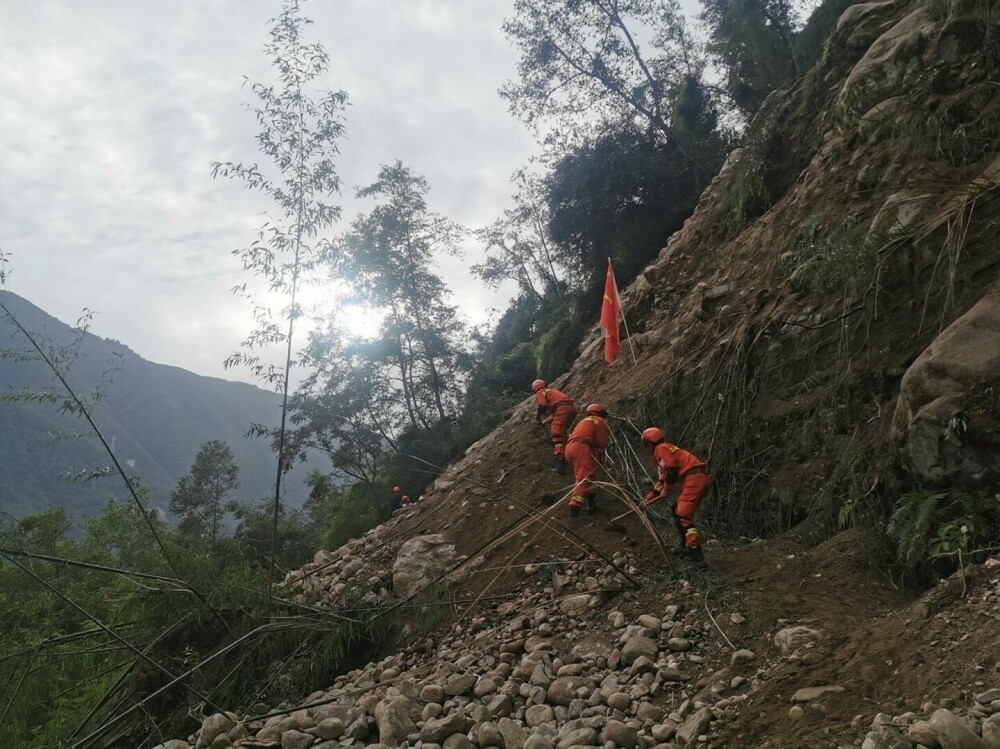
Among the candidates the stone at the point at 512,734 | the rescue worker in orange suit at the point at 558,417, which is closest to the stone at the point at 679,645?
the stone at the point at 512,734

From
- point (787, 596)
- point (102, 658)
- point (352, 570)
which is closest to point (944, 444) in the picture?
point (787, 596)

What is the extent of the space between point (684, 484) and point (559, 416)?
7.34 ft

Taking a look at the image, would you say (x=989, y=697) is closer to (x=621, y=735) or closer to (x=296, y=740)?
(x=621, y=735)

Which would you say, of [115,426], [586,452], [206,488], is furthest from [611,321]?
[115,426]

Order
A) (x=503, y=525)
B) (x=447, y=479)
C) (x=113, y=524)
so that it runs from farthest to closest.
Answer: (x=113, y=524)
(x=447, y=479)
(x=503, y=525)

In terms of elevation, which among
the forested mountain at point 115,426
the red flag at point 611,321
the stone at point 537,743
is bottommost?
the stone at point 537,743

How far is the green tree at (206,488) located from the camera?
2659 centimetres

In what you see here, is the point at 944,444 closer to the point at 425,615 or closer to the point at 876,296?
the point at 876,296

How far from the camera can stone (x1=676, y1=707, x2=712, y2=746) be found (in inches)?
102

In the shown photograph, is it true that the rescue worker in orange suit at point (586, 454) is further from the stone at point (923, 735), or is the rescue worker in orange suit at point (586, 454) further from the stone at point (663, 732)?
the stone at point (923, 735)

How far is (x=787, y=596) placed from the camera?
3.68m

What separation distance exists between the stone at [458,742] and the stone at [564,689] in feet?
1.79

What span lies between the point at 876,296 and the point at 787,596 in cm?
263

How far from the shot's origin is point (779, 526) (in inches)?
196
